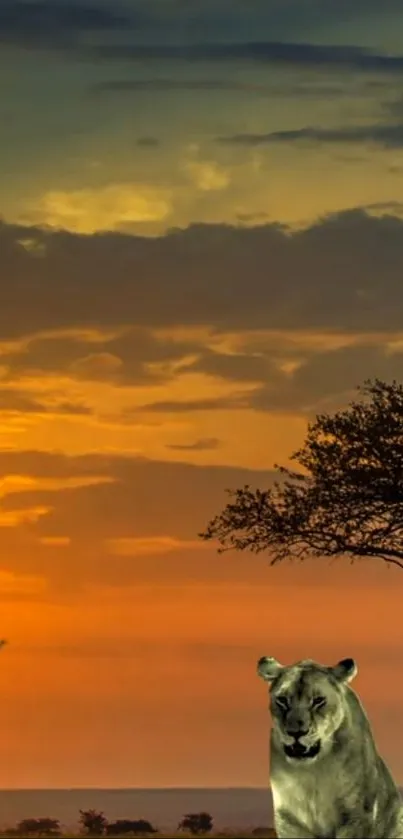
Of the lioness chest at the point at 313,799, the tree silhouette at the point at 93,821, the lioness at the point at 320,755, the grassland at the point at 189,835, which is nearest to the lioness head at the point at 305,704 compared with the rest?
the lioness at the point at 320,755

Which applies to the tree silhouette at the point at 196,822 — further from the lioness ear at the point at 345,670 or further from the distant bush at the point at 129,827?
the lioness ear at the point at 345,670

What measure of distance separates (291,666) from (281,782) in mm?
1209

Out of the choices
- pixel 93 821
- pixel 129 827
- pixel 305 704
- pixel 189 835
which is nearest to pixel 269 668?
pixel 305 704

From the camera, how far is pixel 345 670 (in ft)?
80.1

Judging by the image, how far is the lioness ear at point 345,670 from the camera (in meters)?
24.4

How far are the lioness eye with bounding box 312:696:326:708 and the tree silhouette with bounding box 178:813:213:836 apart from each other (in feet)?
52.8

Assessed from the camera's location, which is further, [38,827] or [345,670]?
[38,827]

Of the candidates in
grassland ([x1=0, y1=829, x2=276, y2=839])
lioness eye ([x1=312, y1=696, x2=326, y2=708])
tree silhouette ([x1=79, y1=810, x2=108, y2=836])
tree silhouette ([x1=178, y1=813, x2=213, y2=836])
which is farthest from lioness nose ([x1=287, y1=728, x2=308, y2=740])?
tree silhouette ([x1=178, y1=813, x2=213, y2=836])

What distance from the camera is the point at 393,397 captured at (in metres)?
46.6

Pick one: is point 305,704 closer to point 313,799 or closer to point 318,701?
point 318,701

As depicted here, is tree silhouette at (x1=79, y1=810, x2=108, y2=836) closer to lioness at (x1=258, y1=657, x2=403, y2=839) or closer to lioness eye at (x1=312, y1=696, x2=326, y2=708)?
lioness at (x1=258, y1=657, x2=403, y2=839)

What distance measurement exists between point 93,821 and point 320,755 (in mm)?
17269

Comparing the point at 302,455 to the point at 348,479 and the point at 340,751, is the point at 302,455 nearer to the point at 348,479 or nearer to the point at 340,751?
the point at 348,479

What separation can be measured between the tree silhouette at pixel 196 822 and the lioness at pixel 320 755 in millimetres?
15460
